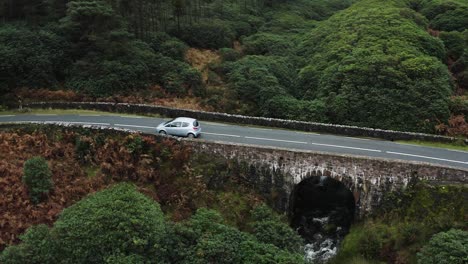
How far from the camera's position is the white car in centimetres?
2936

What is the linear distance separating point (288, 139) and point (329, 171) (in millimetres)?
4771

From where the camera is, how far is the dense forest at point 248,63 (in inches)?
1448

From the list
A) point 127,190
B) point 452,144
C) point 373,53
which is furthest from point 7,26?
point 452,144

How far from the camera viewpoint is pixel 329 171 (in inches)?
1049

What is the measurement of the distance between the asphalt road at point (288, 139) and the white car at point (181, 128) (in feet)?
3.19

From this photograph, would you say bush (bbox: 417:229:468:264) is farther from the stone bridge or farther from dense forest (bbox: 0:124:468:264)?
the stone bridge

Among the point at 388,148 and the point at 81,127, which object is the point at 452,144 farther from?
the point at 81,127

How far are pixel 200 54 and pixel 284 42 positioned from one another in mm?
11692

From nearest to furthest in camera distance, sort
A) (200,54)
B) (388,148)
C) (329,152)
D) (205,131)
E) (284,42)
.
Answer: (329,152) → (388,148) → (205,131) → (200,54) → (284,42)

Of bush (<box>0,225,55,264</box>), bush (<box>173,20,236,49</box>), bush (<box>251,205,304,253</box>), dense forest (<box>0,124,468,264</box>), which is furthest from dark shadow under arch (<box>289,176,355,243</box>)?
bush (<box>173,20,236,49</box>)

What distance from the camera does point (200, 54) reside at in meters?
48.4

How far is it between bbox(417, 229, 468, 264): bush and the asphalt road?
7626 mm

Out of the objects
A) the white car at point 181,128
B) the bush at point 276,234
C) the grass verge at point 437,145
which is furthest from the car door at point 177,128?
the grass verge at point 437,145

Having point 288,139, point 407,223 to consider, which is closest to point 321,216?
point 288,139
